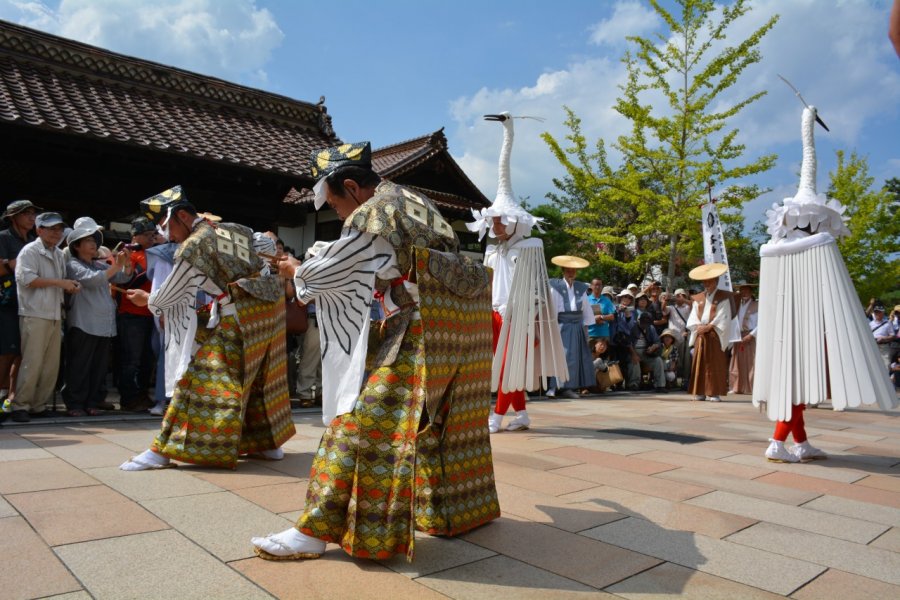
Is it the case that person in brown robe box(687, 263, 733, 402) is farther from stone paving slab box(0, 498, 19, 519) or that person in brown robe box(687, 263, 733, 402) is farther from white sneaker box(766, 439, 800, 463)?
stone paving slab box(0, 498, 19, 519)

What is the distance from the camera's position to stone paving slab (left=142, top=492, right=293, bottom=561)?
8.84 feet

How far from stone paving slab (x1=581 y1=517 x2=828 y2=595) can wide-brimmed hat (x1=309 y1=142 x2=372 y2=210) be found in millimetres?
1943

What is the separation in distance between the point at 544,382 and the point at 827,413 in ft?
15.6

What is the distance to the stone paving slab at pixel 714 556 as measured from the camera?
8.22 ft

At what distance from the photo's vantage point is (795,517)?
3.38m

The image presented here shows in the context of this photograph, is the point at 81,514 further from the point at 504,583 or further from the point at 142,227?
the point at 142,227

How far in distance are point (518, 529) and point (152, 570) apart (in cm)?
154

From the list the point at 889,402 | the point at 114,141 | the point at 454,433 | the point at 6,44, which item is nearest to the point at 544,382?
the point at 889,402

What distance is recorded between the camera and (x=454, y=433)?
2781 mm

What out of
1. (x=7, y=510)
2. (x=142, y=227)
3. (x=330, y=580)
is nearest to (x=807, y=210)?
(x=330, y=580)

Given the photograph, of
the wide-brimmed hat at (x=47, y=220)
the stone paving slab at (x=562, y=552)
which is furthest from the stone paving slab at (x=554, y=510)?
the wide-brimmed hat at (x=47, y=220)

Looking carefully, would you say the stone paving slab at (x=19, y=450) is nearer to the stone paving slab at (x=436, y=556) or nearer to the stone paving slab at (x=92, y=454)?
the stone paving slab at (x=92, y=454)

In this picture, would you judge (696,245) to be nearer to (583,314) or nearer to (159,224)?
(583,314)

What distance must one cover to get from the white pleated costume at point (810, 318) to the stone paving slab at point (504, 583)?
296 centimetres
